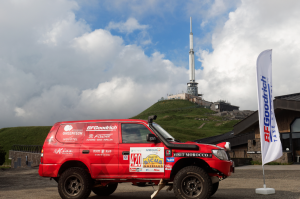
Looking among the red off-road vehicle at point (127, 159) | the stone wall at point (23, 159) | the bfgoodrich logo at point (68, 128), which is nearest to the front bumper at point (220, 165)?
the red off-road vehicle at point (127, 159)

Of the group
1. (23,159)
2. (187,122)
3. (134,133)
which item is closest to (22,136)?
(23,159)

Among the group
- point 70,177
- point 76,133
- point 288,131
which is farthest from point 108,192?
point 288,131

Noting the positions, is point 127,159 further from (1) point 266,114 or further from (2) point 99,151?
(1) point 266,114

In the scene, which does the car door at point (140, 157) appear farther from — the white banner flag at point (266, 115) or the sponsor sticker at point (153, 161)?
the white banner flag at point (266, 115)

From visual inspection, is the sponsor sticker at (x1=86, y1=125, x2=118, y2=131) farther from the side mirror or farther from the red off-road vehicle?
the side mirror

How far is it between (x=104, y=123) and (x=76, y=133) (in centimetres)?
87

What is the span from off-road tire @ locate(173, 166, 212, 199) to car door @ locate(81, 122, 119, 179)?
170cm

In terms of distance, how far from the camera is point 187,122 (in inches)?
3846

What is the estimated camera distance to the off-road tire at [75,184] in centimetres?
767

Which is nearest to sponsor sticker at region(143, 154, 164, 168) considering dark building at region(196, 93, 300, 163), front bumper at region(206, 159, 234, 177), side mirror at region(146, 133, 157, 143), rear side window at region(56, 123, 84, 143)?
side mirror at region(146, 133, 157, 143)

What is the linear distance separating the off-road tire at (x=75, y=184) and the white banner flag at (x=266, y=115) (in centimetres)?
555

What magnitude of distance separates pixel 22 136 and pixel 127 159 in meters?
61.7

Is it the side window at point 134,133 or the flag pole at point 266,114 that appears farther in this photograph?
the flag pole at point 266,114

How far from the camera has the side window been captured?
768 centimetres
